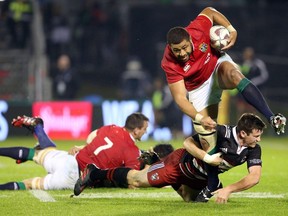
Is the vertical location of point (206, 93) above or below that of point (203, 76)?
below

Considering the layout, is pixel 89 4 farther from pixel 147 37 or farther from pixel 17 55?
pixel 17 55

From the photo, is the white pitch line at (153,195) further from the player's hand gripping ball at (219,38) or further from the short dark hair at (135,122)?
the player's hand gripping ball at (219,38)

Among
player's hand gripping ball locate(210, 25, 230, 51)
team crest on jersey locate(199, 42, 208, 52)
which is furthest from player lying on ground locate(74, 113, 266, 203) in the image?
player's hand gripping ball locate(210, 25, 230, 51)

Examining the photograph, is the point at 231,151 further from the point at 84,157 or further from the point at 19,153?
the point at 19,153

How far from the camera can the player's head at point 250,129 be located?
35.3ft

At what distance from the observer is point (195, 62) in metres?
11.8

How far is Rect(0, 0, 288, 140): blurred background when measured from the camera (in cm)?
2450

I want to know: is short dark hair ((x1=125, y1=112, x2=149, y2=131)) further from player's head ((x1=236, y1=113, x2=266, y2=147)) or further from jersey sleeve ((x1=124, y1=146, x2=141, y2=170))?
player's head ((x1=236, y1=113, x2=266, y2=147))

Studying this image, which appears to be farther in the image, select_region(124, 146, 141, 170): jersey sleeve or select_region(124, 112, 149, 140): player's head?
select_region(124, 112, 149, 140): player's head

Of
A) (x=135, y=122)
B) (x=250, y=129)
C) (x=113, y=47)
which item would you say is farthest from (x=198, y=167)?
(x=113, y=47)

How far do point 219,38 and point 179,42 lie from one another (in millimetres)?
832

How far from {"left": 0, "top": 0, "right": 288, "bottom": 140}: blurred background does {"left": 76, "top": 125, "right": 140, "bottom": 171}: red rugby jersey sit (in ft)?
36.8

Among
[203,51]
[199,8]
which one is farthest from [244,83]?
[199,8]

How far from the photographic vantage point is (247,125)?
35.4 ft
